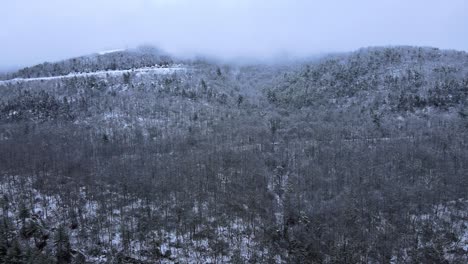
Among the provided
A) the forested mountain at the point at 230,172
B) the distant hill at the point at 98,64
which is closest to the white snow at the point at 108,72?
the forested mountain at the point at 230,172

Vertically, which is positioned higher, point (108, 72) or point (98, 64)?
point (98, 64)

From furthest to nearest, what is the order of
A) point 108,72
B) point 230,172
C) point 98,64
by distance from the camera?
point 98,64
point 108,72
point 230,172

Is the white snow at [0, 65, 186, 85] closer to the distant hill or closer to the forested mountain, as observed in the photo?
the forested mountain

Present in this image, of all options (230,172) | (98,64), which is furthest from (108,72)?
(230,172)

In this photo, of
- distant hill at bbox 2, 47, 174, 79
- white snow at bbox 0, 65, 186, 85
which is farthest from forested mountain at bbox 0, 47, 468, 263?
distant hill at bbox 2, 47, 174, 79

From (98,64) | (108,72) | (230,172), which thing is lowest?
(230,172)

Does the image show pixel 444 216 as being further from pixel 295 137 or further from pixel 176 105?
pixel 176 105

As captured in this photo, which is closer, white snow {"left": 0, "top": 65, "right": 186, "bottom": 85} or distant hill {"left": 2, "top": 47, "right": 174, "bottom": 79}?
white snow {"left": 0, "top": 65, "right": 186, "bottom": 85}

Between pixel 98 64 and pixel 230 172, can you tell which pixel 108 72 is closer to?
pixel 98 64

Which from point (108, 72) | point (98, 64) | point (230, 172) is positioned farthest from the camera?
point (98, 64)
